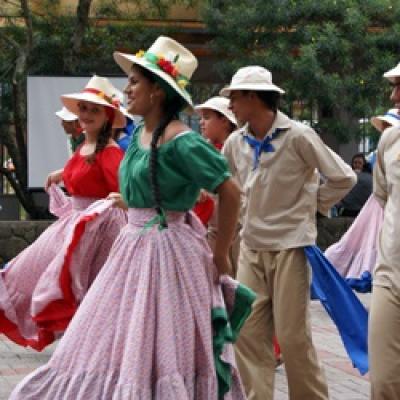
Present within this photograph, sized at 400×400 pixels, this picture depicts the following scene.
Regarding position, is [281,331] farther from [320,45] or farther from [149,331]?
[320,45]

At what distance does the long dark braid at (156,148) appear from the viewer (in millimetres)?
4973

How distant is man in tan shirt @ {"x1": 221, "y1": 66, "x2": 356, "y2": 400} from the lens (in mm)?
6270

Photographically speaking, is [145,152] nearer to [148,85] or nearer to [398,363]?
[148,85]

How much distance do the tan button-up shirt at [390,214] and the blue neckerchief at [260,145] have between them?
0.82 metres

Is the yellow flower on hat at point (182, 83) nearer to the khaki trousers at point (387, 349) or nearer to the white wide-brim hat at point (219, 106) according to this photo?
the khaki trousers at point (387, 349)

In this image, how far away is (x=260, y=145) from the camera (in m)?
6.39

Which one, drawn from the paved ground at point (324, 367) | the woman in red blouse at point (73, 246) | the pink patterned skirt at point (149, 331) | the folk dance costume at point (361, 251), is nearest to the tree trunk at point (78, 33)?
the folk dance costume at point (361, 251)

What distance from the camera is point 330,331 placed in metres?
10.3

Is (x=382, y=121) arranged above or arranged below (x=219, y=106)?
below

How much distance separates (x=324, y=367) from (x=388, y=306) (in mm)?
3171

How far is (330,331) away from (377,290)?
500cm

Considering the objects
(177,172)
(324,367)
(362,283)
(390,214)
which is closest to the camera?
(177,172)

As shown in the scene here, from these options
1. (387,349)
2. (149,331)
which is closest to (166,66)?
(149,331)

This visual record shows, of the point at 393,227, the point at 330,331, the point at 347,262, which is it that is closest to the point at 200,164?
the point at 393,227
